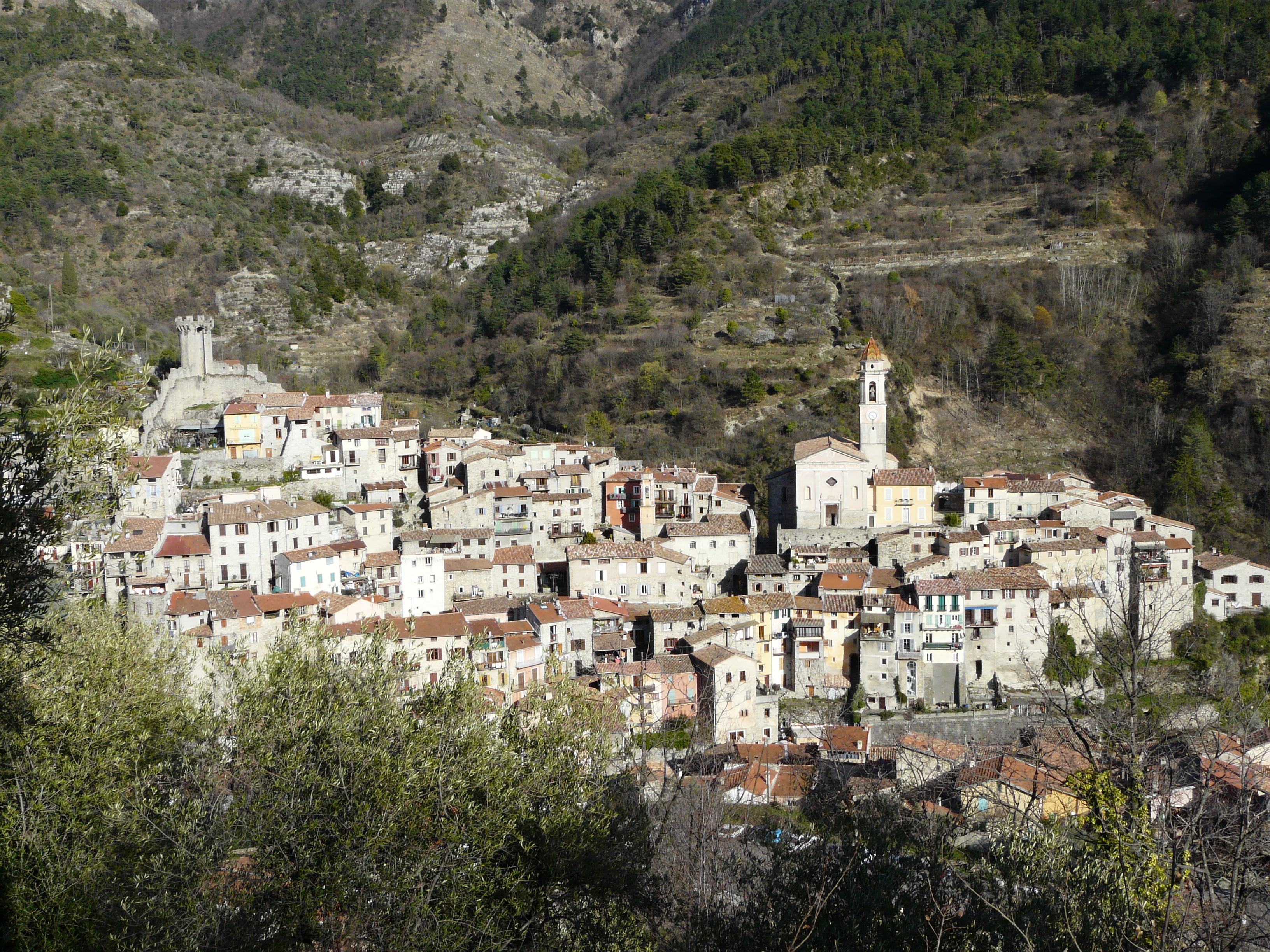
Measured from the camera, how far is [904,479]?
3306cm

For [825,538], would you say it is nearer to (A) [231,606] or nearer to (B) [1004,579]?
(B) [1004,579]

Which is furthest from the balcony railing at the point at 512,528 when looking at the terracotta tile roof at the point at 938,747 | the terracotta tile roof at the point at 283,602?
the terracotta tile roof at the point at 938,747

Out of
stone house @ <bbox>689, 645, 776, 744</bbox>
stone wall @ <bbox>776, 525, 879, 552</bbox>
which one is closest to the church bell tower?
stone wall @ <bbox>776, 525, 879, 552</bbox>

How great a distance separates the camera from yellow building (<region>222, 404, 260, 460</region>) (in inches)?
1332

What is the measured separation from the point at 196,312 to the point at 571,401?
21421mm

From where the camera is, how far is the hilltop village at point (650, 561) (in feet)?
83.7

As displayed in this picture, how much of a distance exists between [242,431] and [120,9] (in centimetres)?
7482

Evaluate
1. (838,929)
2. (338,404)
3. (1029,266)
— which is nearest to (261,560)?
(338,404)

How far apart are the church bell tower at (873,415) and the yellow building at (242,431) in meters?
20.3

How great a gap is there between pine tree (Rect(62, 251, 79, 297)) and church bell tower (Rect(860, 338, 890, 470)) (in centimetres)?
3780

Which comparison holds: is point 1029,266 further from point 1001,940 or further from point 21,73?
point 21,73

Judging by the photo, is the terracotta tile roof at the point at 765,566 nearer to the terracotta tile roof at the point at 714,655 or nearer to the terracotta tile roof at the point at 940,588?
the terracotta tile roof at the point at 940,588

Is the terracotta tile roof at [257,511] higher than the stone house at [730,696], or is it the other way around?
the terracotta tile roof at [257,511]

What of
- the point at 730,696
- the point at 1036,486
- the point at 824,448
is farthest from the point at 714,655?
the point at 1036,486
